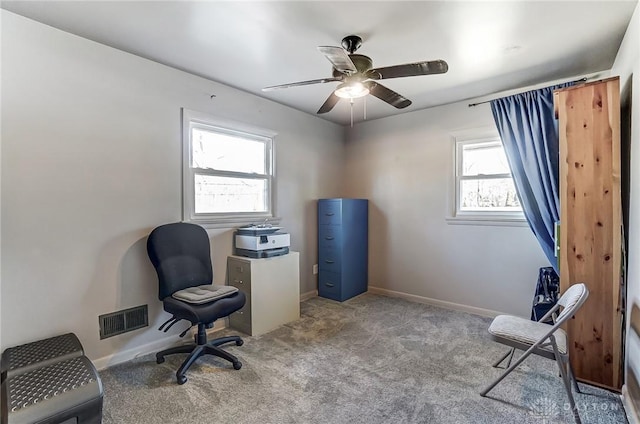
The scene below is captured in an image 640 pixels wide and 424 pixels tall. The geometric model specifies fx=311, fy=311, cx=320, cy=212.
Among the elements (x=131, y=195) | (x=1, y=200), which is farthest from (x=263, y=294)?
(x=1, y=200)

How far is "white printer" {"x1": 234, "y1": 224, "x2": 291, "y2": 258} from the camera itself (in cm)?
302

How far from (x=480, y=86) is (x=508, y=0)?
141 centimetres

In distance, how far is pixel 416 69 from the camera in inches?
75.5

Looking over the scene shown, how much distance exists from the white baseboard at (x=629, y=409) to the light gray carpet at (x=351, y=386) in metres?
0.03

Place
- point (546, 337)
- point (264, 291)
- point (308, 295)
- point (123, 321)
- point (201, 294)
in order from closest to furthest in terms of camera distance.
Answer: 1. point (546, 337)
2. point (201, 294)
3. point (123, 321)
4. point (264, 291)
5. point (308, 295)

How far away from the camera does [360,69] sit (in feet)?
7.02

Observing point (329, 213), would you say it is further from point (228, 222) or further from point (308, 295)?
point (228, 222)

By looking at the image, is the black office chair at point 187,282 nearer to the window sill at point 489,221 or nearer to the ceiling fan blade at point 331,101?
the ceiling fan blade at point 331,101

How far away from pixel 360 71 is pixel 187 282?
2.08m

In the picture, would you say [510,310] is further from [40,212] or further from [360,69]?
[40,212]

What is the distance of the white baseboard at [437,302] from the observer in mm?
3372

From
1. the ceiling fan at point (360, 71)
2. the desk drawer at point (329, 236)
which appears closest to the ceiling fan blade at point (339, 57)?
the ceiling fan at point (360, 71)


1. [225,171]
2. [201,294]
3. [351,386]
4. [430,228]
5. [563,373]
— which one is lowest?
[351,386]

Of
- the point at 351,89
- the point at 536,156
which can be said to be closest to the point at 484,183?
the point at 536,156
